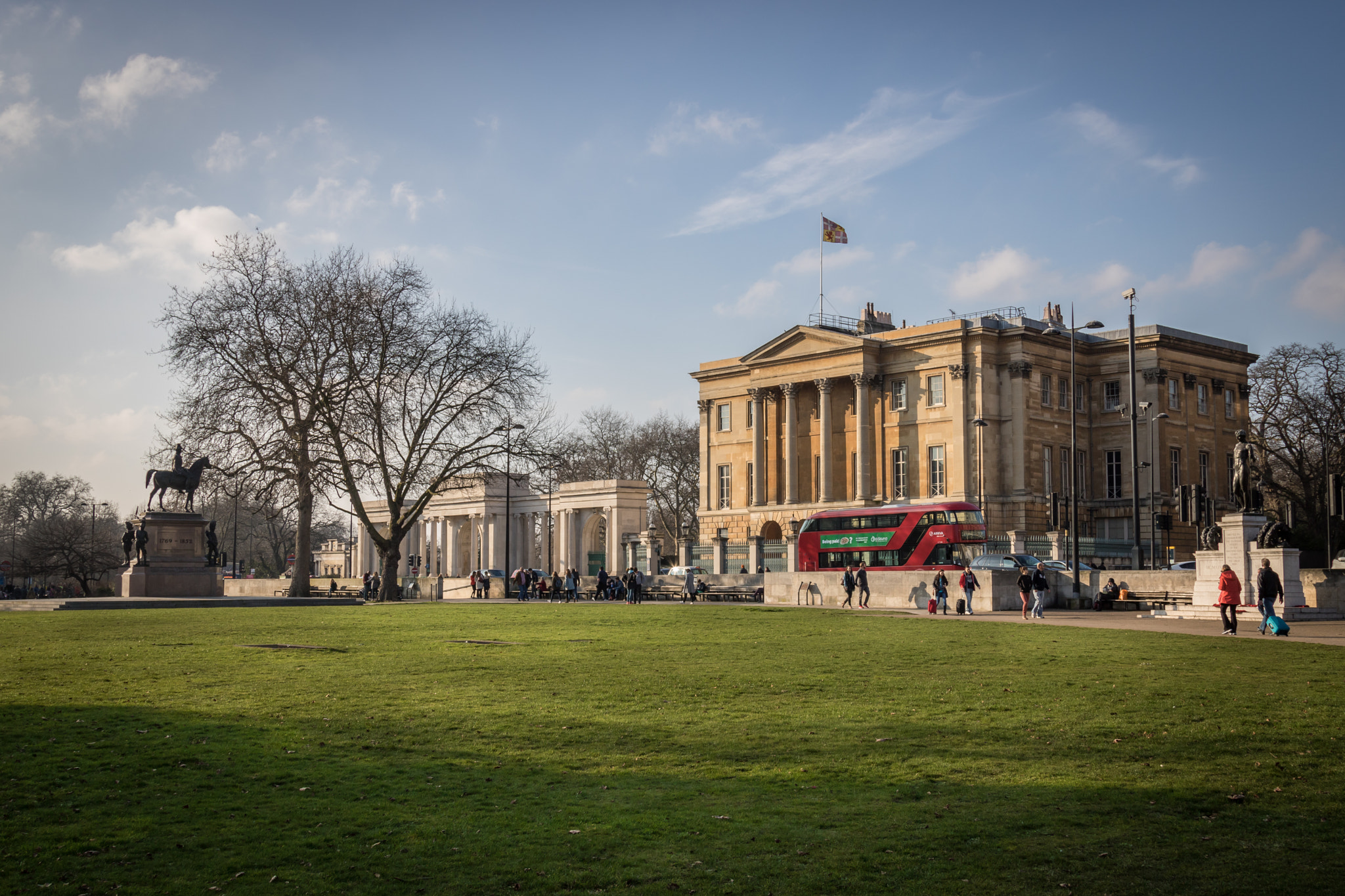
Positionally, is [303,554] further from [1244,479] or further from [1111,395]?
[1111,395]

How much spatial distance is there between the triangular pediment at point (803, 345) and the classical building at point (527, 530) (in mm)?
13513

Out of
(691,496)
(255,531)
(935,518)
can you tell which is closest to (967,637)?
(935,518)

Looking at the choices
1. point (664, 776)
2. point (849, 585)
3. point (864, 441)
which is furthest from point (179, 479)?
point (864, 441)

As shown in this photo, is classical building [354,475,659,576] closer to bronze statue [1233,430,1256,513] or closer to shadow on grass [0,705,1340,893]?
bronze statue [1233,430,1256,513]

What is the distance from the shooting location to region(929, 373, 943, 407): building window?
2921 inches

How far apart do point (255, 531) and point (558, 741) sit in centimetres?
13453

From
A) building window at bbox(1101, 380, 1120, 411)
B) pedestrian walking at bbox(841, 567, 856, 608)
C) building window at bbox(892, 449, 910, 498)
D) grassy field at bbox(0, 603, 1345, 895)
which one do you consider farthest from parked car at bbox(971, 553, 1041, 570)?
building window at bbox(1101, 380, 1120, 411)


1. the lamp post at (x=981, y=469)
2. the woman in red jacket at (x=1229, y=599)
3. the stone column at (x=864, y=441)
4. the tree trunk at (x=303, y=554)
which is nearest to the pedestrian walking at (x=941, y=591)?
the woman in red jacket at (x=1229, y=599)

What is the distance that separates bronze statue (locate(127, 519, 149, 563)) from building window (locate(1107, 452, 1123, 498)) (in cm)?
5741

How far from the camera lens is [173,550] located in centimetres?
4472

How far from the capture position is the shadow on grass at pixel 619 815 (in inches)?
254

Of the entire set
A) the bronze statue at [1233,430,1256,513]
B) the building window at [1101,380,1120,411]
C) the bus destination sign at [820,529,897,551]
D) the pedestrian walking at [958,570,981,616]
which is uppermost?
the building window at [1101,380,1120,411]

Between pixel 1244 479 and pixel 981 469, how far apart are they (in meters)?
40.2

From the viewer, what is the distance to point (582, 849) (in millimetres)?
6961
